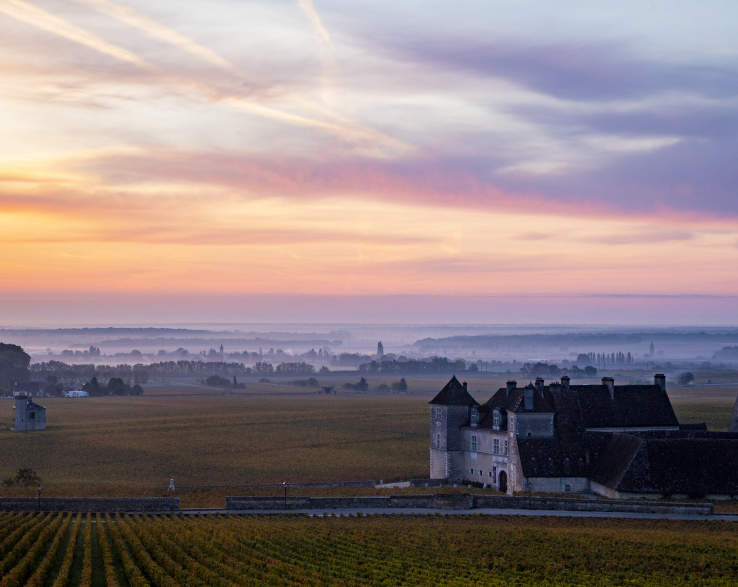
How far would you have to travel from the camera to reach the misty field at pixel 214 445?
61.2m

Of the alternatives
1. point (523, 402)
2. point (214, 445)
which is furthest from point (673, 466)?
point (214, 445)

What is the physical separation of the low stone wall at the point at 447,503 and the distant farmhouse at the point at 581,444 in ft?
9.40

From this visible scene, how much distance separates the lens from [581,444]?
51.9 metres

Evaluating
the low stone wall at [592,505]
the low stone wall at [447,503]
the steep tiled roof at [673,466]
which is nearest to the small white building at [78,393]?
the low stone wall at [447,503]

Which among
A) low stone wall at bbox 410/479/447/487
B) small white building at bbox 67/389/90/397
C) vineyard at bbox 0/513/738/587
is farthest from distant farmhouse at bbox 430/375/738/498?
small white building at bbox 67/389/90/397

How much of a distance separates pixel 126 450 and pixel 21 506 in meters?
35.8

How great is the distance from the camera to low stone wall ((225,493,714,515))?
4416cm

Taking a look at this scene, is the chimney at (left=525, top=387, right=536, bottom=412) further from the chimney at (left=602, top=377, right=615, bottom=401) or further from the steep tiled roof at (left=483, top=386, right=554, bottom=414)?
the chimney at (left=602, top=377, right=615, bottom=401)

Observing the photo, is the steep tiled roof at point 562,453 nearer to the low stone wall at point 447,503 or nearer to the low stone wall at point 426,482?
the low stone wall at point 447,503

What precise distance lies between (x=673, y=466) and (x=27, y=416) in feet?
239

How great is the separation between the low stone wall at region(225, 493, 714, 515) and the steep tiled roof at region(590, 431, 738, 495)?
104 inches

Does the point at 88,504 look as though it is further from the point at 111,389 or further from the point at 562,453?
the point at 111,389

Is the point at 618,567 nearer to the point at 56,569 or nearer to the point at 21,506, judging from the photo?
the point at 56,569

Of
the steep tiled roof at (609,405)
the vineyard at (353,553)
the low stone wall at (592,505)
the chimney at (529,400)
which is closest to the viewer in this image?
the vineyard at (353,553)
